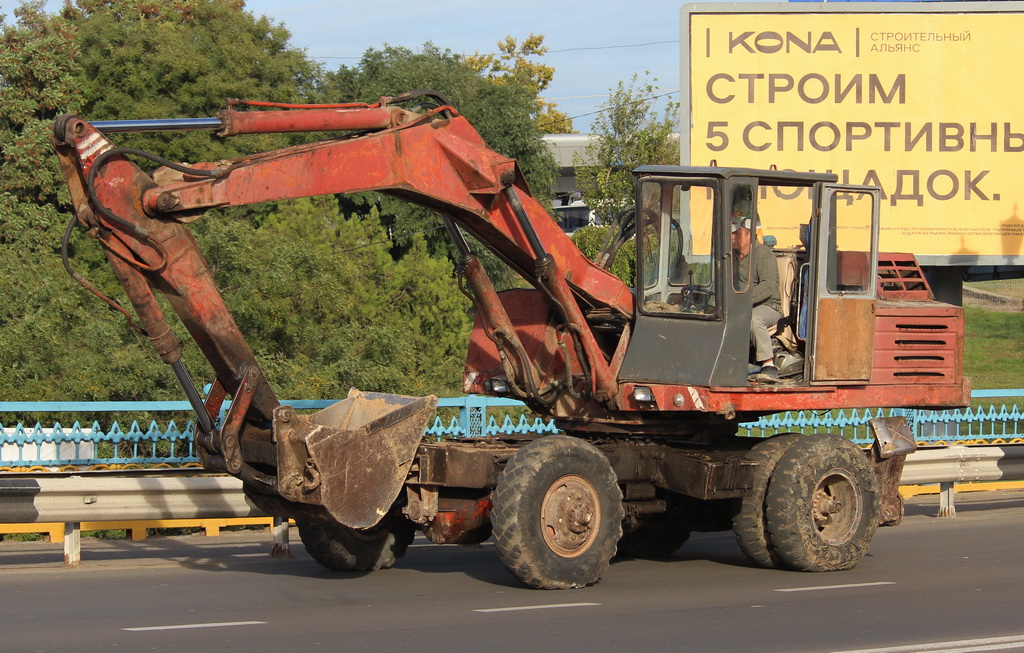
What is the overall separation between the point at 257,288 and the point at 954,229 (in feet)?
36.0

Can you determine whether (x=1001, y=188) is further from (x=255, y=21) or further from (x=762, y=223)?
(x=255, y=21)

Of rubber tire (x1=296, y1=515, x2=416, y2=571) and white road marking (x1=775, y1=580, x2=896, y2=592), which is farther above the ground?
rubber tire (x1=296, y1=515, x2=416, y2=571)

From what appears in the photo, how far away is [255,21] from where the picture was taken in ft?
119

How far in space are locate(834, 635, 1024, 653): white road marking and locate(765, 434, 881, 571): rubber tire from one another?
8.45 feet

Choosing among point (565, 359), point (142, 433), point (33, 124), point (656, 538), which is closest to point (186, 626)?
point (565, 359)

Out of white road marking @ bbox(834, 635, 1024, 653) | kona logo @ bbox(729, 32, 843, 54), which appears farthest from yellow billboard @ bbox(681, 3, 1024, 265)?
white road marking @ bbox(834, 635, 1024, 653)

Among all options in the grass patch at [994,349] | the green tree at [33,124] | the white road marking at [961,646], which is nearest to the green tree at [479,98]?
the green tree at [33,124]

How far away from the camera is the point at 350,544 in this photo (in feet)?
32.8

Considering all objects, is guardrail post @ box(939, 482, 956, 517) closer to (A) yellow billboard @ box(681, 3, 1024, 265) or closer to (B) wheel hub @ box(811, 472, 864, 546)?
(B) wheel hub @ box(811, 472, 864, 546)

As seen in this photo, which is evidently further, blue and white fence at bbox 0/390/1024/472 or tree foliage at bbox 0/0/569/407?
tree foliage at bbox 0/0/569/407

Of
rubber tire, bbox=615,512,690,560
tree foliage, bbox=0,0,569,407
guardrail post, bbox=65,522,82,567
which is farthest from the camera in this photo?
tree foliage, bbox=0,0,569,407

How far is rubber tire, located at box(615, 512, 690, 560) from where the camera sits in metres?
11.3

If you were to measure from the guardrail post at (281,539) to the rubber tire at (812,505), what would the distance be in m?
4.11

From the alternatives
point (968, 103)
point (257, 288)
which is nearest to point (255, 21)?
point (257, 288)
